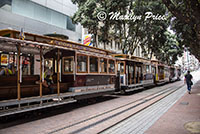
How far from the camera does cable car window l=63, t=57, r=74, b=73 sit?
9.39 metres

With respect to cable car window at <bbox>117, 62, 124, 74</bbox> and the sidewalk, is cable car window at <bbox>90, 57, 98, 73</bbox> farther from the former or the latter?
the sidewalk

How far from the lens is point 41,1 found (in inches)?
724

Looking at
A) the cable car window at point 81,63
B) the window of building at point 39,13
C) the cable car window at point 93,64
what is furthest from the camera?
the window of building at point 39,13

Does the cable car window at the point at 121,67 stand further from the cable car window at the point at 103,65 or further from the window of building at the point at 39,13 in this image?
the window of building at the point at 39,13

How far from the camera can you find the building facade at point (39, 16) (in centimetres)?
1509

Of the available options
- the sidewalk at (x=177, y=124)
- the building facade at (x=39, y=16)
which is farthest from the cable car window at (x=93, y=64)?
the building facade at (x=39, y=16)

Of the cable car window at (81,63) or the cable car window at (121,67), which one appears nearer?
the cable car window at (81,63)

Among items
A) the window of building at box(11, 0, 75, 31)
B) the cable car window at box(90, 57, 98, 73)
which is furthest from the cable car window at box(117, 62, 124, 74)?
the window of building at box(11, 0, 75, 31)

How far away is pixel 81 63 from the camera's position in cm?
948

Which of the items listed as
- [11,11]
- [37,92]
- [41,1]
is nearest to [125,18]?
[41,1]

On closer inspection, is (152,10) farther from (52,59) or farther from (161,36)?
(52,59)

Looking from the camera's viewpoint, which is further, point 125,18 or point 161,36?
point 161,36

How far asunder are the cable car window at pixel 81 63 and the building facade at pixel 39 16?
25.6 ft

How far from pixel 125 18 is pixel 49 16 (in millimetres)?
8736
